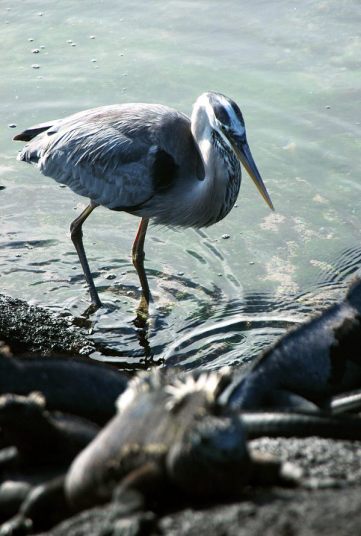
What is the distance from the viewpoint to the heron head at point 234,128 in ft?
23.1

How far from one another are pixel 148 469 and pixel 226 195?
188 inches

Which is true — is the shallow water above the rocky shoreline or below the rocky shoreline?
below

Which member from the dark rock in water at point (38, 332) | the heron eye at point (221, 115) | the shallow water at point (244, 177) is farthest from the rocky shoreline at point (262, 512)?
the heron eye at point (221, 115)

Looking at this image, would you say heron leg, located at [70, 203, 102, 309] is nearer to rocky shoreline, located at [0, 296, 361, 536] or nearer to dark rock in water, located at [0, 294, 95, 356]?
dark rock in water, located at [0, 294, 95, 356]

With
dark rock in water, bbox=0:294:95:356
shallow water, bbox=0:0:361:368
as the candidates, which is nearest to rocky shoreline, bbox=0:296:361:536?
shallow water, bbox=0:0:361:368

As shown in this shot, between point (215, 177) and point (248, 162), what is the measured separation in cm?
67

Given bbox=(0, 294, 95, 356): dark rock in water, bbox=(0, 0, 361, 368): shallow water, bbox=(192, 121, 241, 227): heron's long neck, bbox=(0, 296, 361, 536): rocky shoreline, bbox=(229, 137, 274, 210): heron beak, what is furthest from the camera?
bbox=(192, 121, 241, 227): heron's long neck

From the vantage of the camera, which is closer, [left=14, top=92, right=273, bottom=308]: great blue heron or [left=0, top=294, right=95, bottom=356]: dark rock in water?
[left=0, top=294, right=95, bottom=356]: dark rock in water

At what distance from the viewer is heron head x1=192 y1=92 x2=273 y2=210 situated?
705 cm

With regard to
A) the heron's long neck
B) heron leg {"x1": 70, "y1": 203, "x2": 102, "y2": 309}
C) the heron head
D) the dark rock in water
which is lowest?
the dark rock in water

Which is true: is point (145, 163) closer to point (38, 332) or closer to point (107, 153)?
point (107, 153)

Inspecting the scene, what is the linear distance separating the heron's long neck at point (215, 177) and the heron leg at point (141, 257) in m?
0.50

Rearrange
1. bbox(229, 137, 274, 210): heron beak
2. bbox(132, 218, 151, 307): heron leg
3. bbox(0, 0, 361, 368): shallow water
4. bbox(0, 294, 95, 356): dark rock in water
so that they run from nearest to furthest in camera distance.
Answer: bbox(0, 294, 95, 356): dark rock in water < bbox(229, 137, 274, 210): heron beak < bbox(0, 0, 361, 368): shallow water < bbox(132, 218, 151, 307): heron leg

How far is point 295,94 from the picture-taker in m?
9.86
